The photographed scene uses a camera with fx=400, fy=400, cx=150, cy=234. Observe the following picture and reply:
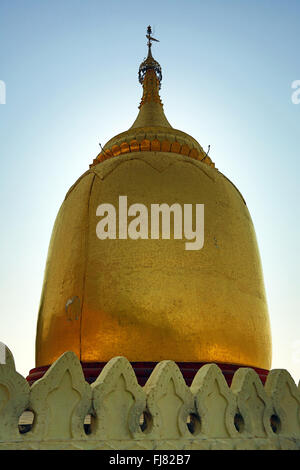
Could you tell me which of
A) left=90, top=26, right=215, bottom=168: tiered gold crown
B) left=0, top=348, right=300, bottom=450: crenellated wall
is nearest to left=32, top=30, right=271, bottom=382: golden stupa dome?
left=90, top=26, right=215, bottom=168: tiered gold crown

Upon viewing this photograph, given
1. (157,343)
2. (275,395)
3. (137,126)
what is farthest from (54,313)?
(137,126)

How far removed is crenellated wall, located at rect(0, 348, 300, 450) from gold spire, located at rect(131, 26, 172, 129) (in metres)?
6.17

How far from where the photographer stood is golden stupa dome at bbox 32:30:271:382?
18.2ft

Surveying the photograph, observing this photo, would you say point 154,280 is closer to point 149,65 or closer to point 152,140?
point 152,140

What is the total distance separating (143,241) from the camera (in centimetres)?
614

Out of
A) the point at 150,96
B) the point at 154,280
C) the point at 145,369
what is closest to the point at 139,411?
the point at 145,369

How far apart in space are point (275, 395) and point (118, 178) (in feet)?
13.6

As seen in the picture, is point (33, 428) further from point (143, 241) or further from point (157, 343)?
point (143, 241)

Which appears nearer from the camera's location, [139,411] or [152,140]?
[139,411]

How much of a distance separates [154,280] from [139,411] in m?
2.30

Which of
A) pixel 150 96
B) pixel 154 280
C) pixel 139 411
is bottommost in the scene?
pixel 139 411

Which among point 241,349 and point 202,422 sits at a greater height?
point 241,349

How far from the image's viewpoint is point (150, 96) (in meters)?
9.72

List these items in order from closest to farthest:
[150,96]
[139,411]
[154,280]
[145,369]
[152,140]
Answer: [139,411], [145,369], [154,280], [152,140], [150,96]
